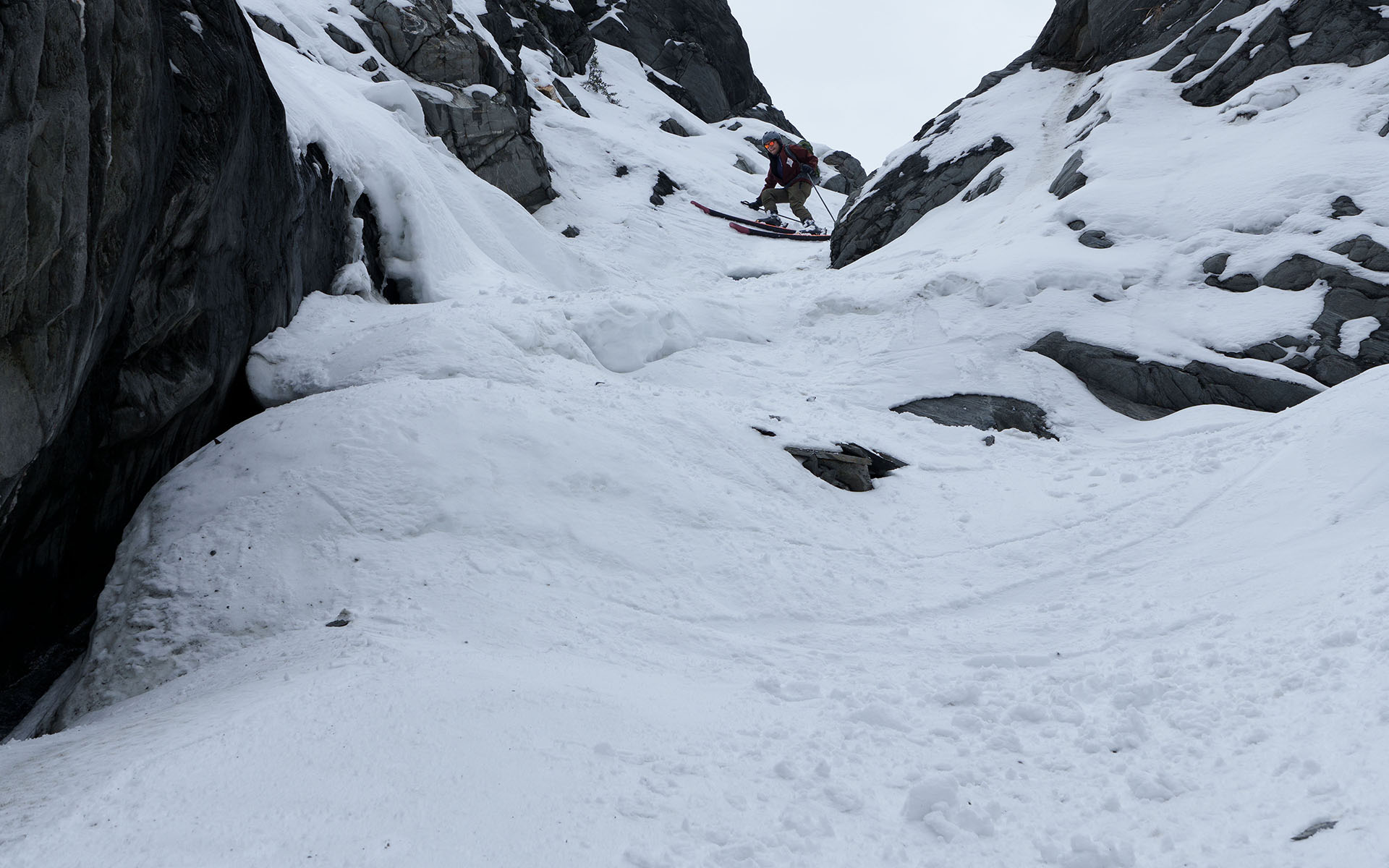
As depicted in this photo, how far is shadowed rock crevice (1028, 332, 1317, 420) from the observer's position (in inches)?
415

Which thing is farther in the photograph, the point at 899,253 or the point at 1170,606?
the point at 899,253

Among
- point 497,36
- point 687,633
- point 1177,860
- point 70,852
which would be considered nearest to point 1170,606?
point 1177,860

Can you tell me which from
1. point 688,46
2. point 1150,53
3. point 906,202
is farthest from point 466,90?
point 688,46

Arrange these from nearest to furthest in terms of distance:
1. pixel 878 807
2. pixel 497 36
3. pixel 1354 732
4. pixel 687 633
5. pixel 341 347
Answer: pixel 1354 732
pixel 878 807
pixel 687 633
pixel 341 347
pixel 497 36

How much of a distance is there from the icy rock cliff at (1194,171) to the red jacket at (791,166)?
4.13 metres

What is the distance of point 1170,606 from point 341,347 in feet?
27.3

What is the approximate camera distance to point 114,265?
5.14m

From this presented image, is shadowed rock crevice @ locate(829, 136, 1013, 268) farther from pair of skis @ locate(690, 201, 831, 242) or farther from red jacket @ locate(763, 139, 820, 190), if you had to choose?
red jacket @ locate(763, 139, 820, 190)

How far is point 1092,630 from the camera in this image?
18.7 feet

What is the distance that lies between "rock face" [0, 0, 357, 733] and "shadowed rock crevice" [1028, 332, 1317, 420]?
394 inches

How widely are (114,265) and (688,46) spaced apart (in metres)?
44.1

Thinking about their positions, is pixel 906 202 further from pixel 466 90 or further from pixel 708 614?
pixel 708 614

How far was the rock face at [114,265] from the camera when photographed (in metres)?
3.95

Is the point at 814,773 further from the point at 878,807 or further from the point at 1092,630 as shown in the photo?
the point at 1092,630
